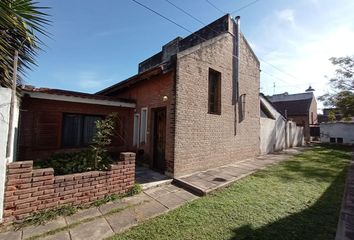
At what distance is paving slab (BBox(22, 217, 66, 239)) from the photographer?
3.39 meters

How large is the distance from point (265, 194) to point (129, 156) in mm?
3907

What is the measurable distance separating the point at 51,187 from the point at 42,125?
13.9 feet

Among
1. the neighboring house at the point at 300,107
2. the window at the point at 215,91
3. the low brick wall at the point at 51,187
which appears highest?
the neighboring house at the point at 300,107

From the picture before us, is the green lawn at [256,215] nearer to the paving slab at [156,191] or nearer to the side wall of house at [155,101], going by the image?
the paving slab at [156,191]

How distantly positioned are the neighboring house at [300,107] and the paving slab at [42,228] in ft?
99.3

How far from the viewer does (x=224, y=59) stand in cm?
879

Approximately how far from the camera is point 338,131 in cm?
2678

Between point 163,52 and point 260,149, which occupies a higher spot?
point 163,52

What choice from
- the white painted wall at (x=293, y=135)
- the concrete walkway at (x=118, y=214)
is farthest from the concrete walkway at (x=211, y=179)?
the white painted wall at (x=293, y=135)

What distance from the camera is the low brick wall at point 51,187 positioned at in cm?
364

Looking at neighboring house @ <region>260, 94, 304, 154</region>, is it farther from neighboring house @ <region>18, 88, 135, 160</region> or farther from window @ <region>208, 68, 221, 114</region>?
neighboring house @ <region>18, 88, 135, 160</region>

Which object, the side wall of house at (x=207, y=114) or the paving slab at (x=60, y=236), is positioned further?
the side wall of house at (x=207, y=114)

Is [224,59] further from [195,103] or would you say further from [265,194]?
[265,194]

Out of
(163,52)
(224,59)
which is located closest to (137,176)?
(224,59)
